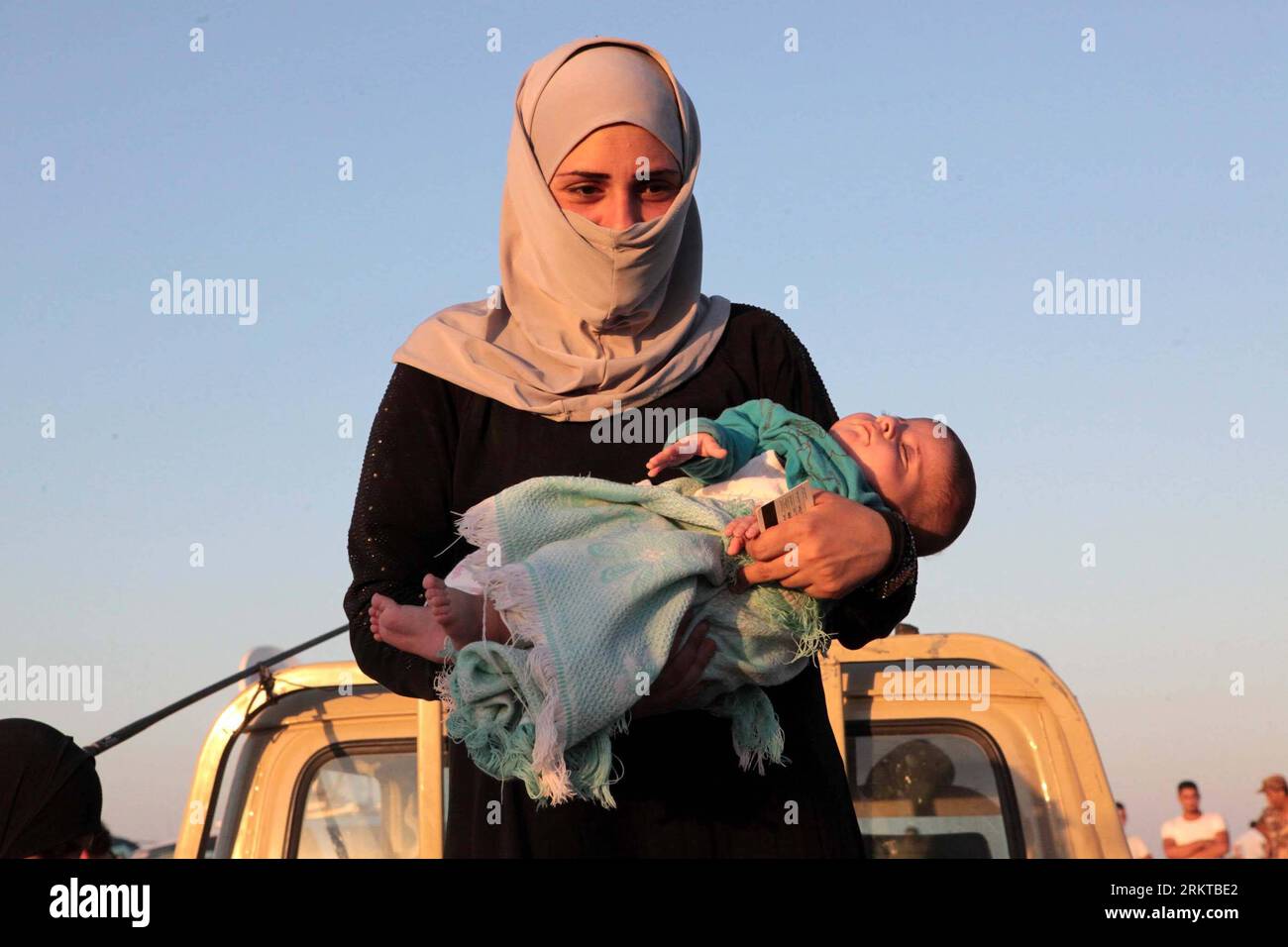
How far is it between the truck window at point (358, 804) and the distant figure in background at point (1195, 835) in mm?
4302

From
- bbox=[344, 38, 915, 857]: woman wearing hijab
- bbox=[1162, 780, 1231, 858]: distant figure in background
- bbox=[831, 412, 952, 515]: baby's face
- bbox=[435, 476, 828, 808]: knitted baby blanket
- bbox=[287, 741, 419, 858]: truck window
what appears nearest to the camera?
bbox=[435, 476, 828, 808]: knitted baby blanket

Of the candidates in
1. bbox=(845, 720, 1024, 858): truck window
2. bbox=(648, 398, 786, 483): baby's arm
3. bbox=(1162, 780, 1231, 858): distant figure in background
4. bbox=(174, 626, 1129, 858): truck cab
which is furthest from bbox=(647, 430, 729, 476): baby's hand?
bbox=(1162, 780, 1231, 858): distant figure in background

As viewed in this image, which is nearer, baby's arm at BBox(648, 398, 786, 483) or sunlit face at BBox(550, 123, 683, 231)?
baby's arm at BBox(648, 398, 786, 483)

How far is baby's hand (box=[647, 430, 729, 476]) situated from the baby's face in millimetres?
405


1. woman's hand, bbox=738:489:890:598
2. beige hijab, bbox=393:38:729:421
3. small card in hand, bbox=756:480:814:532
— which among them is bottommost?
woman's hand, bbox=738:489:890:598

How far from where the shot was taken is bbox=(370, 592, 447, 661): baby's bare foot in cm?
245

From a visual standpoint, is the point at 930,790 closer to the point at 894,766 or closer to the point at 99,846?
the point at 894,766

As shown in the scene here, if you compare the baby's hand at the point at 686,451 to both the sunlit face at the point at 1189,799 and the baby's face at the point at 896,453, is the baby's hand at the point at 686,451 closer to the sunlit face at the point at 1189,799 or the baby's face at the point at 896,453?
the baby's face at the point at 896,453

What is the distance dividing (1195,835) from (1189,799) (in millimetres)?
741

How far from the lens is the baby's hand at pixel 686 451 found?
8.32ft

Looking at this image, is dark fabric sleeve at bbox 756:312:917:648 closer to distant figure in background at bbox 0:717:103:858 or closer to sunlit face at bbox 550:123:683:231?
sunlit face at bbox 550:123:683:231

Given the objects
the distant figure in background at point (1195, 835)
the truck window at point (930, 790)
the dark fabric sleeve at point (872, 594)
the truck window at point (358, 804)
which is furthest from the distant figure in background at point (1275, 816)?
the dark fabric sleeve at point (872, 594)

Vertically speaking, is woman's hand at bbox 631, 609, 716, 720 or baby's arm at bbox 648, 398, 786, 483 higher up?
baby's arm at bbox 648, 398, 786, 483
